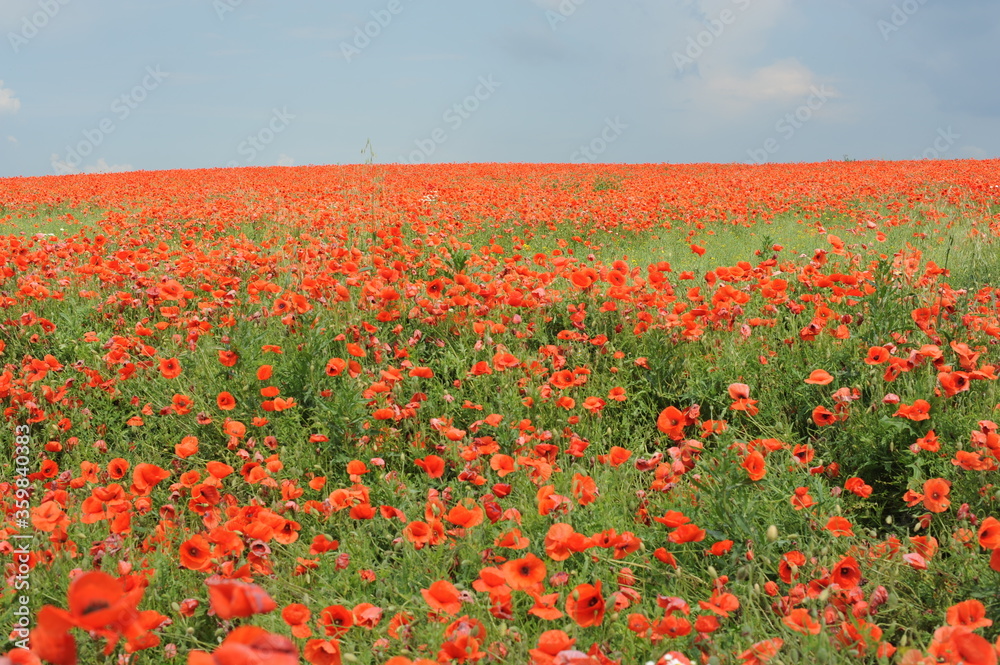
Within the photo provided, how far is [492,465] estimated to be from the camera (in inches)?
120

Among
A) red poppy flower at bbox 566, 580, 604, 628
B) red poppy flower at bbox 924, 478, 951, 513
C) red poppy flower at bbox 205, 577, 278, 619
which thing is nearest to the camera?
red poppy flower at bbox 205, 577, 278, 619

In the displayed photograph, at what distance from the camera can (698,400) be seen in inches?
153

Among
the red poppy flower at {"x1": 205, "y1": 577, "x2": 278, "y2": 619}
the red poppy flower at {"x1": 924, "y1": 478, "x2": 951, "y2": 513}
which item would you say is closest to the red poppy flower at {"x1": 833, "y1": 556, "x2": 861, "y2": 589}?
the red poppy flower at {"x1": 924, "y1": 478, "x2": 951, "y2": 513}

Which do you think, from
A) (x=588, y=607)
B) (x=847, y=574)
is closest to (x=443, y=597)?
(x=588, y=607)

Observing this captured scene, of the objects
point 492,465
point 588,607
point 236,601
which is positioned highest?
point 236,601

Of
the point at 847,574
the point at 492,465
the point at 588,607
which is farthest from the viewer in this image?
→ the point at 492,465

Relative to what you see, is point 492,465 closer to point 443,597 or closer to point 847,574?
point 443,597

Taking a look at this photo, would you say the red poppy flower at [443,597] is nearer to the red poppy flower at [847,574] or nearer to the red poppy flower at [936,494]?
the red poppy flower at [847,574]

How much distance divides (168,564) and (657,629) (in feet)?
6.34

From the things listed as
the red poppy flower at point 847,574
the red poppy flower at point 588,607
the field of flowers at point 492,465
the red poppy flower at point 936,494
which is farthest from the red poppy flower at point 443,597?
the red poppy flower at point 936,494

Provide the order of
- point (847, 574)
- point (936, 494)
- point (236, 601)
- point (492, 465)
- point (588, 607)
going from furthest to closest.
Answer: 1. point (492, 465)
2. point (936, 494)
3. point (847, 574)
4. point (588, 607)
5. point (236, 601)

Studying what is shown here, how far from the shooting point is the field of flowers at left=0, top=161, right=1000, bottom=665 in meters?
2.21

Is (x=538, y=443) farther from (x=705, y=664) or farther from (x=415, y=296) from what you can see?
(x=415, y=296)

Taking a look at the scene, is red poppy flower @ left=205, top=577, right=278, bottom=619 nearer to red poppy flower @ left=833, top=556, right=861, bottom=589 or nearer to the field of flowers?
the field of flowers
